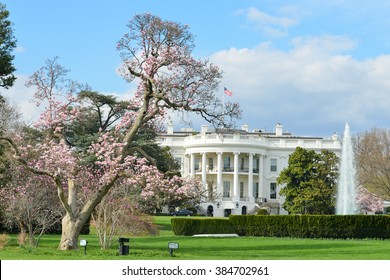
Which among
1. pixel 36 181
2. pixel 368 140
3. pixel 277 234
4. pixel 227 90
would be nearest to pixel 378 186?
pixel 368 140

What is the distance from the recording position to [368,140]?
70875 mm

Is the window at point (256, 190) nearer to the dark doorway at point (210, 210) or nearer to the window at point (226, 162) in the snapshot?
the window at point (226, 162)

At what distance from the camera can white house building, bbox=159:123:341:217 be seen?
79.2 meters

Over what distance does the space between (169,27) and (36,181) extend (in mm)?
9854

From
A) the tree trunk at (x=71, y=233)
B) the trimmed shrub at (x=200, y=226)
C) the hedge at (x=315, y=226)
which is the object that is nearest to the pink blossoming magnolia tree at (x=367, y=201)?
the trimmed shrub at (x=200, y=226)

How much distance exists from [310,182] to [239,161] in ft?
70.0

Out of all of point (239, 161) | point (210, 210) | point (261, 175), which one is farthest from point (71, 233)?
point (261, 175)

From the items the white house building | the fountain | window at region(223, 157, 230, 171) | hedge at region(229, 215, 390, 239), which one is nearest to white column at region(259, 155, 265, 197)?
the white house building

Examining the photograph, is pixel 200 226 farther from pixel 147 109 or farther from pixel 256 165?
pixel 256 165

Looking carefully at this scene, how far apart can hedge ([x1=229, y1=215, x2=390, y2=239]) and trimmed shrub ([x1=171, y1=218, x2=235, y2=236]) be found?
1.69ft

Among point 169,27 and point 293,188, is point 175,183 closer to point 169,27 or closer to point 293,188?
point 169,27

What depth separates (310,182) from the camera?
6153 cm

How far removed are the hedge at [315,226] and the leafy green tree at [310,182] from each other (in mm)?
25459

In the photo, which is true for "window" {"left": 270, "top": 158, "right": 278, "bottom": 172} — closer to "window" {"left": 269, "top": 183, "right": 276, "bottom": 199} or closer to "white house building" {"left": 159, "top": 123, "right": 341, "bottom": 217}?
"white house building" {"left": 159, "top": 123, "right": 341, "bottom": 217}
